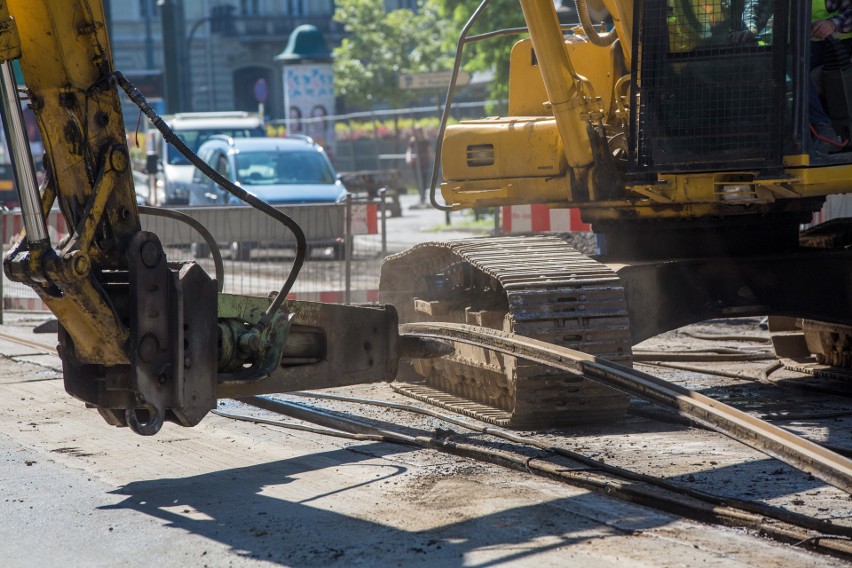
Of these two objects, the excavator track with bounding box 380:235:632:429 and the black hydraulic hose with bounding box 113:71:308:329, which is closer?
the black hydraulic hose with bounding box 113:71:308:329

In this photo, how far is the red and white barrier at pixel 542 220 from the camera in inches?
550

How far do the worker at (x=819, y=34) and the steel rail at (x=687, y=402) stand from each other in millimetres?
2027

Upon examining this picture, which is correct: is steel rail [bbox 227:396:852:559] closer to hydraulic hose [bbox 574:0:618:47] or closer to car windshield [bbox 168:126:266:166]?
hydraulic hose [bbox 574:0:618:47]

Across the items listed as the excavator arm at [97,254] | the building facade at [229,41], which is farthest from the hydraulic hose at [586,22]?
the building facade at [229,41]

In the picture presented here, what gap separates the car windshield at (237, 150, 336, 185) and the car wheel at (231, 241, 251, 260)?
7803 millimetres

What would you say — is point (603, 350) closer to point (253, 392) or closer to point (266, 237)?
point (253, 392)

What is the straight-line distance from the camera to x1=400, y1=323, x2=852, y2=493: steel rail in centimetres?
525

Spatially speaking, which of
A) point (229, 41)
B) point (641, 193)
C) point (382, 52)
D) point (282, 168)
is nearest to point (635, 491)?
point (641, 193)

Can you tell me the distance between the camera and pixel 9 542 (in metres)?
5.63

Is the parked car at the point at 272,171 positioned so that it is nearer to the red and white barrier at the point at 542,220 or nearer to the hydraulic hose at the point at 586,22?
the red and white barrier at the point at 542,220

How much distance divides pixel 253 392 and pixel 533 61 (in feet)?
12.1

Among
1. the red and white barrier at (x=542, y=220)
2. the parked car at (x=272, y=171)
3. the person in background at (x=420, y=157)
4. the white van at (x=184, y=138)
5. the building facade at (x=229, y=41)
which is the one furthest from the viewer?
the building facade at (x=229, y=41)

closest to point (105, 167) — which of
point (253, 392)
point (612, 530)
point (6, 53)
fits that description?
point (6, 53)

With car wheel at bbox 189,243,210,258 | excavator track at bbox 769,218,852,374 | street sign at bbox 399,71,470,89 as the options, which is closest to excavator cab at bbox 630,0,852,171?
excavator track at bbox 769,218,852,374
